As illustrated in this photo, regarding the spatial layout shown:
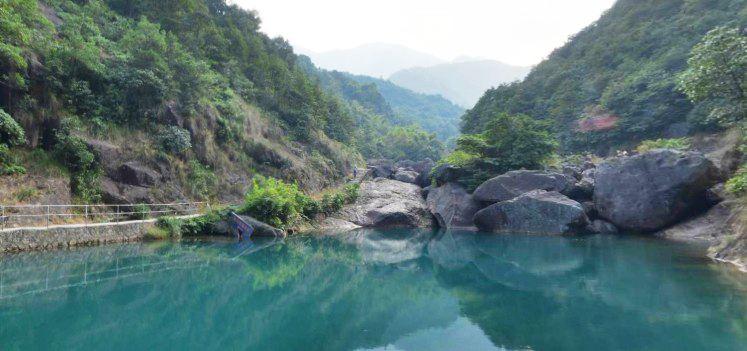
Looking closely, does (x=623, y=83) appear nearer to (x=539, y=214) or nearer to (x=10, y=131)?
(x=539, y=214)

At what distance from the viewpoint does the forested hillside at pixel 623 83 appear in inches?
1287

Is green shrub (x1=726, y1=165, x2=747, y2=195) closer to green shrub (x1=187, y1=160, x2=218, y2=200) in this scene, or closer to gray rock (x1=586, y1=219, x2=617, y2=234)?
gray rock (x1=586, y1=219, x2=617, y2=234)

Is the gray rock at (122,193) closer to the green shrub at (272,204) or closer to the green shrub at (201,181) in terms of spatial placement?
the green shrub at (201,181)

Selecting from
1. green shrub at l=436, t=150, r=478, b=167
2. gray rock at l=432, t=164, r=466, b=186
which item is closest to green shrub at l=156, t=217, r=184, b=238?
gray rock at l=432, t=164, r=466, b=186

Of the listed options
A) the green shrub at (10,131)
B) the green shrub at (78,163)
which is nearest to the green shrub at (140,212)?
the green shrub at (78,163)

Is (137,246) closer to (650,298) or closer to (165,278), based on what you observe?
(165,278)

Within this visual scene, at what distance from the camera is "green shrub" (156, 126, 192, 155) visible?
2269 centimetres

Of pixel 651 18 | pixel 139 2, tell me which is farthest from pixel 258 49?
pixel 651 18

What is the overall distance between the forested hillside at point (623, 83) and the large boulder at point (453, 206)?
13642 mm

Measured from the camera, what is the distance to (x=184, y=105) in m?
24.5

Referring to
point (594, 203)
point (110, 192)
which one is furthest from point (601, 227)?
point (110, 192)

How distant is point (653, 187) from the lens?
22062 mm

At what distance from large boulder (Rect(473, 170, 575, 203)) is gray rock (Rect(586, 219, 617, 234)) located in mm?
2422

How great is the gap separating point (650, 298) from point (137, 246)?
16.4 metres
